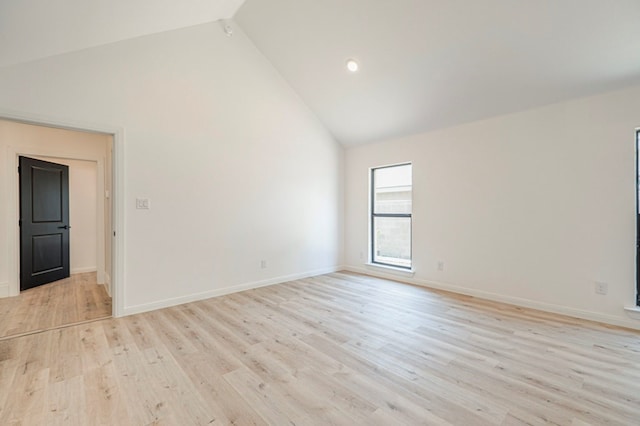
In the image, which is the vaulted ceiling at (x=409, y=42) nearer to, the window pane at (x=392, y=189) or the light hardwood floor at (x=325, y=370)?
the window pane at (x=392, y=189)

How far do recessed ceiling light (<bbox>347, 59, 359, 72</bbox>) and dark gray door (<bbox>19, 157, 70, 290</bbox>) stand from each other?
15.0 ft

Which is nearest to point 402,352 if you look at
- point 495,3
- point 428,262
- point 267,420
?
point 267,420

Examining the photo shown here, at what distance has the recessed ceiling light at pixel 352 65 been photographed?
12.3 feet

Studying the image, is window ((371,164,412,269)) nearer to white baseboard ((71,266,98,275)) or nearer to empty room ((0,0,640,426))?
empty room ((0,0,640,426))

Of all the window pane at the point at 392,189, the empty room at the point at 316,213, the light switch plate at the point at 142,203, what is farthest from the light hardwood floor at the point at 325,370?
the window pane at the point at 392,189

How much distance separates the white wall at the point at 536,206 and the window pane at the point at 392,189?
245 mm

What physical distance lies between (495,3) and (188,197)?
3.69m

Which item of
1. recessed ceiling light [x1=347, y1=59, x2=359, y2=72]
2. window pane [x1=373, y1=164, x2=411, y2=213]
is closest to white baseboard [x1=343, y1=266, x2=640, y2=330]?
window pane [x1=373, y1=164, x2=411, y2=213]

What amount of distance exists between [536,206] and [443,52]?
79.4 inches

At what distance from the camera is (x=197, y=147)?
12.0 feet

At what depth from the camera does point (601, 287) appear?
2959 mm

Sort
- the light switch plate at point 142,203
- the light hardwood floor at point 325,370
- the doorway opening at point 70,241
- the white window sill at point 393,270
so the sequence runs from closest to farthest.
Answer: the light hardwood floor at point 325,370, the doorway opening at point 70,241, the light switch plate at point 142,203, the white window sill at point 393,270

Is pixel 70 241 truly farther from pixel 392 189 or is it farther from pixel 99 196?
pixel 392 189

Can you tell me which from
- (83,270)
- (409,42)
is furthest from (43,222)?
(409,42)
